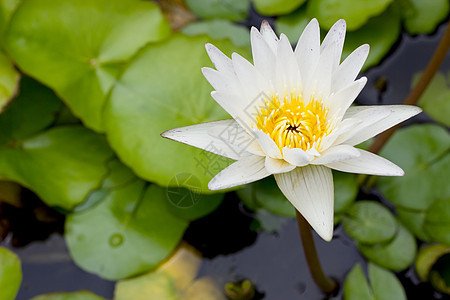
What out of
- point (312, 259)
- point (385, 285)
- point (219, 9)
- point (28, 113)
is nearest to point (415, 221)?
point (385, 285)

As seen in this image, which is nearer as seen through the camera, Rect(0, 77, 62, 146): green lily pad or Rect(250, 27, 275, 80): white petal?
Rect(250, 27, 275, 80): white petal

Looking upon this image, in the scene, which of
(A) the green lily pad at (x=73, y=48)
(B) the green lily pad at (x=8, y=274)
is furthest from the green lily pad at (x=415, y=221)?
(B) the green lily pad at (x=8, y=274)

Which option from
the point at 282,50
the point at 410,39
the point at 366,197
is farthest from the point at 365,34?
the point at 282,50

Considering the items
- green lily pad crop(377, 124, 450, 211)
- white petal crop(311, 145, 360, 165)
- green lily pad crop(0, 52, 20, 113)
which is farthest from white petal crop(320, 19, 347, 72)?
green lily pad crop(0, 52, 20, 113)

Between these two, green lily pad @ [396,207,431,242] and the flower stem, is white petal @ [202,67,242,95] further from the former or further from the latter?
green lily pad @ [396,207,431,242]

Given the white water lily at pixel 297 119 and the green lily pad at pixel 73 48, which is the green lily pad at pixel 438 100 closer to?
the white water lily at pixel 297 119

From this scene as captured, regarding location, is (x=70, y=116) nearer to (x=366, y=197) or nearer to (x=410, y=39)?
(x=366, y=197)
